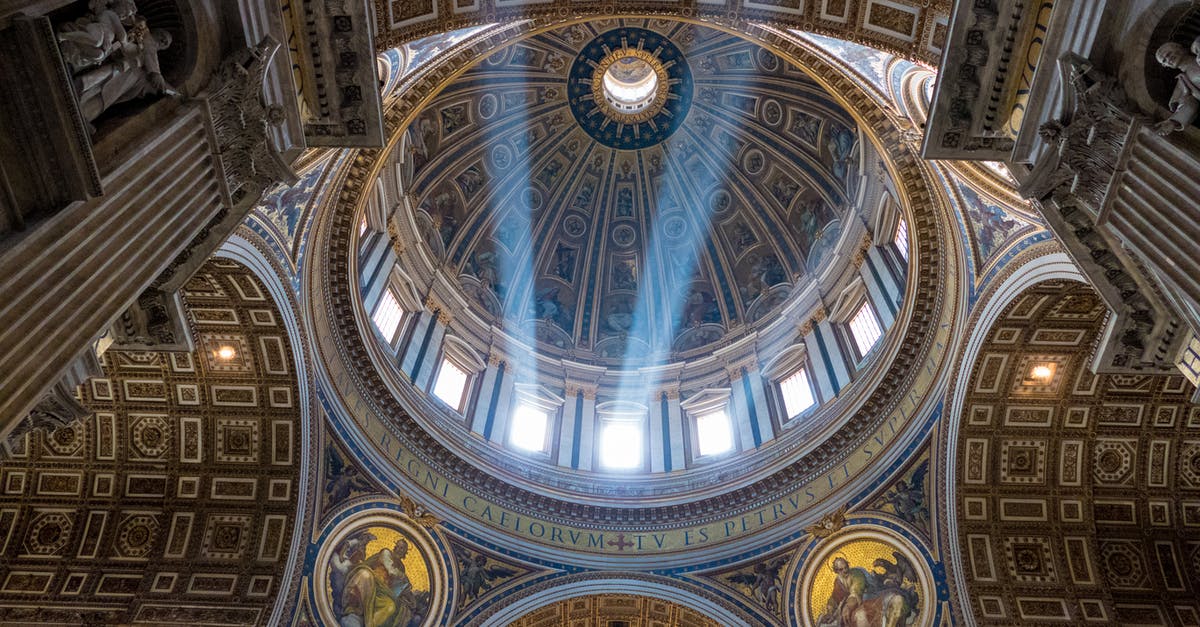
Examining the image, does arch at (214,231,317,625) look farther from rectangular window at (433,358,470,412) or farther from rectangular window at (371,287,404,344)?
rectangular window at (433,358,470,412)

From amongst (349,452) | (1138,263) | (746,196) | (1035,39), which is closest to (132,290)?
(1035,39)

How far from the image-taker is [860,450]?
19766 mm

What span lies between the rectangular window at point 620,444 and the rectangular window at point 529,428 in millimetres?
1797

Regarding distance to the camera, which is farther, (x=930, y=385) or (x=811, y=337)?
(x=811, y=337)

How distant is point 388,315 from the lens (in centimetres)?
2256

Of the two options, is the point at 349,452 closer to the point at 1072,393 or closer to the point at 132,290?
the point at 132,290

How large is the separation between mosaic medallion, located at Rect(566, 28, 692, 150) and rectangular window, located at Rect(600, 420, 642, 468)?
476 inches

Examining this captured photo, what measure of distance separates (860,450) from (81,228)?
1678 cm

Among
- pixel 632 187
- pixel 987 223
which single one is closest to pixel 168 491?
pixel 987 223

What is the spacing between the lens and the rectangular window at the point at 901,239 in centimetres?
2082

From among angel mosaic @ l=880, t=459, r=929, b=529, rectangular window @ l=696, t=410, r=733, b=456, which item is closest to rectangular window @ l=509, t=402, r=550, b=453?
rectangular window @ l=696, t=410, r=733, b=456

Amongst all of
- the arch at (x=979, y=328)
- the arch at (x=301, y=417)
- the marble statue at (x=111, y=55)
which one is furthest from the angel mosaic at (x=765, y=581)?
the marble statue at (x=111, y=55)

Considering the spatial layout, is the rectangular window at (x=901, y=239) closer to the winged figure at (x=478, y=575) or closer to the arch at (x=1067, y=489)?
the arch at (x=1067, y=489)

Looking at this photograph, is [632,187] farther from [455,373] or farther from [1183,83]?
[1183,83]
